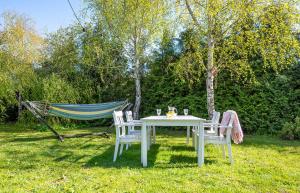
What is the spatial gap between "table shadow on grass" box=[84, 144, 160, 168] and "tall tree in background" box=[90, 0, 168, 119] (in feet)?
12.9

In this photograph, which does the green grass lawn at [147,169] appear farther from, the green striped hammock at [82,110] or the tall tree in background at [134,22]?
the tall tree in background at [134,22]

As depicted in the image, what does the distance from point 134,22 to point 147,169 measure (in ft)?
19.5

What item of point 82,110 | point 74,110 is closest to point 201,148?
point 82,110

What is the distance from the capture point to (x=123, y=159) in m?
5.03

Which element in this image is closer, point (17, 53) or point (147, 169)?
point (147, 169)

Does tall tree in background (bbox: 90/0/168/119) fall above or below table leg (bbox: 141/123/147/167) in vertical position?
above

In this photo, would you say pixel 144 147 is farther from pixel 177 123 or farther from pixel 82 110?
pixel 82 110

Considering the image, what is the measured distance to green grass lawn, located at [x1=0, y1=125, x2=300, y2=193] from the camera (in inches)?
138

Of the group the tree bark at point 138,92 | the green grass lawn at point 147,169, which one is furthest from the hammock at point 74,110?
the tree bark at point 138,92

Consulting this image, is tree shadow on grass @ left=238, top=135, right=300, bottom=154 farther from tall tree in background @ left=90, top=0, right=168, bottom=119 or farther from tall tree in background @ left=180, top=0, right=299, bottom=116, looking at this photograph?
tall tree in background @ left=90, top=0, right=168, bottom=119

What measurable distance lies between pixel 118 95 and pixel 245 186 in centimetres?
Result: 793

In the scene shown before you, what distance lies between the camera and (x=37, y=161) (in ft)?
15.9

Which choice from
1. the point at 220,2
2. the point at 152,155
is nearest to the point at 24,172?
the point at 152,155

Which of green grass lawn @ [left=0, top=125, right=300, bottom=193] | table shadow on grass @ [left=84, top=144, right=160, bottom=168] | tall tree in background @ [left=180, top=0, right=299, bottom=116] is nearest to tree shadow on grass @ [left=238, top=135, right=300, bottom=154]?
green grass lawn @ [left=0, top=125, right=300, bottom=193]
